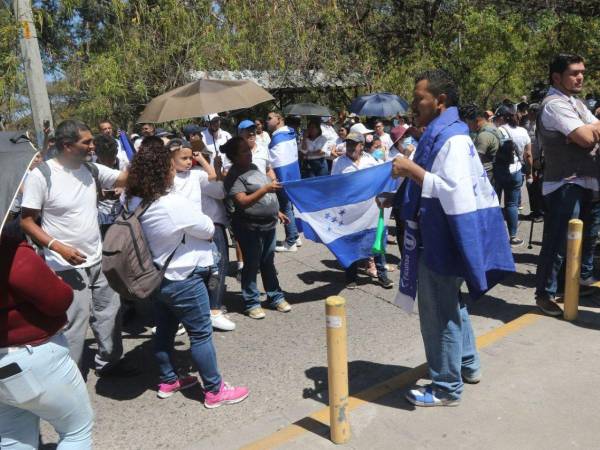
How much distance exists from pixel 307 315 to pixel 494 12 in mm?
14106

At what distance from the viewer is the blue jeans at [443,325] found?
3463 mm

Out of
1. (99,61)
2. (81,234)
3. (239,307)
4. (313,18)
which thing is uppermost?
(313,18)

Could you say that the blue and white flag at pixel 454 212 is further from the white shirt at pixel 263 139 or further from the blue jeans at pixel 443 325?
the white shirt at pixel 263 139

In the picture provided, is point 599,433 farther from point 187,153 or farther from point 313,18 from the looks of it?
point 313,18

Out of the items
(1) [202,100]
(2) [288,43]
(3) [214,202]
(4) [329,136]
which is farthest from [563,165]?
(2) [288,43]

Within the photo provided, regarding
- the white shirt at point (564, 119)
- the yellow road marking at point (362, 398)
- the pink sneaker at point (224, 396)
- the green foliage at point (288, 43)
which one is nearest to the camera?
the yellow road marking at point (362, 398)

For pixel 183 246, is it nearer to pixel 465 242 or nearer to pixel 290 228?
pixel 465 242

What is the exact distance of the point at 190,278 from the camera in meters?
3.78

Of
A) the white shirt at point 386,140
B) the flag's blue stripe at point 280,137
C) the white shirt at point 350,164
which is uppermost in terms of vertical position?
the flag's blue stripe at point 280,137

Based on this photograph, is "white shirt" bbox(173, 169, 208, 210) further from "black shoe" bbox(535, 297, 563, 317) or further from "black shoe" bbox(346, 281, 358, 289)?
"black shoe" bbox(535, 297, 563, 317)

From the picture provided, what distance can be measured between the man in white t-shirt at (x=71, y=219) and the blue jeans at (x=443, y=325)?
2256mm

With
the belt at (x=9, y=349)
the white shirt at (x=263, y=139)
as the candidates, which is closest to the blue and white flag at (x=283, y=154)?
the white shirt at (x=263, y=139)

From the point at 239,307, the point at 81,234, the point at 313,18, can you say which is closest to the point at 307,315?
the point at 239,307

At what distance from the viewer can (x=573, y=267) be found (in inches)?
191
